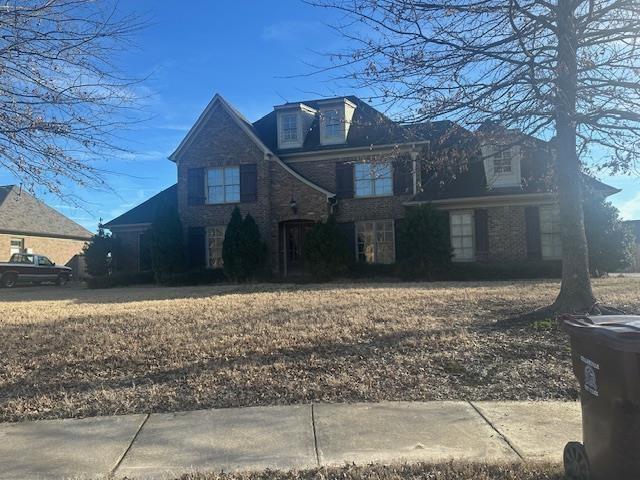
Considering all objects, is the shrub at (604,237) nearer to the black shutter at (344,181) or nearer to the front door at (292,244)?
the black shutter at (344,181)

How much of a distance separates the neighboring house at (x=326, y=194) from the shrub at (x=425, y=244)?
106cm

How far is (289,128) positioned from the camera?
23766 mm

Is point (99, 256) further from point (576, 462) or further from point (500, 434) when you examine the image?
point (576, 462)

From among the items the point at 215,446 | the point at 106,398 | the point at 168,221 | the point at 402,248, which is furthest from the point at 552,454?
the point at 168,221

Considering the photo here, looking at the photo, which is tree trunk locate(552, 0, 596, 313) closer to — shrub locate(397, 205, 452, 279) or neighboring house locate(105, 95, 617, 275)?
shrub locate(397, 205, 452, 279)

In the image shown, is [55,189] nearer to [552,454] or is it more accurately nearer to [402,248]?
[552,454]

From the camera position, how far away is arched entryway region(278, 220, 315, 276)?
22663 mm

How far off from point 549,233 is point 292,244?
32.9ft

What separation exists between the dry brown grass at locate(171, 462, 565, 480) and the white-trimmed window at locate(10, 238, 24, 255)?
32355 millimetres

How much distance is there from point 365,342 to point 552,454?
3.48 m

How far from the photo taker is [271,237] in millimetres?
22266

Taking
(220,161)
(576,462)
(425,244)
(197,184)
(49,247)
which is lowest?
(576,462)

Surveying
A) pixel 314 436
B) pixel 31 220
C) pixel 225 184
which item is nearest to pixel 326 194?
pixel 225 184

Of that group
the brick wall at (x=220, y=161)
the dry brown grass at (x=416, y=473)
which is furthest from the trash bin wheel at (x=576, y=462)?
the brick wall at (x=220, y=161)
